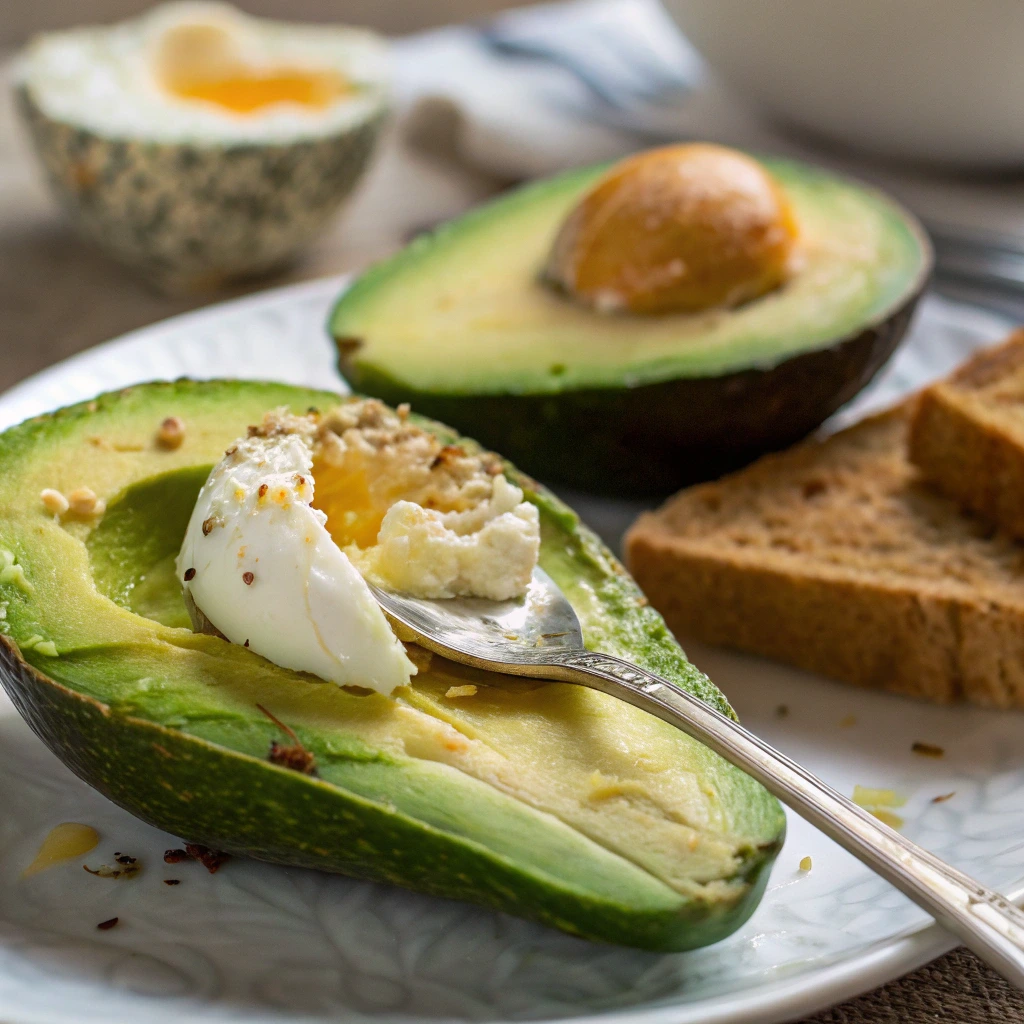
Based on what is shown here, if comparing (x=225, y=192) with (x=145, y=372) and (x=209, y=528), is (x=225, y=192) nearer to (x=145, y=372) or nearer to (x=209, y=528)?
(x=145, y=372)

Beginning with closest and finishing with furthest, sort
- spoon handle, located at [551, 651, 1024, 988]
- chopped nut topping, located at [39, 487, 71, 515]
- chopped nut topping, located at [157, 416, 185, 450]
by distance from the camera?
1. spoon handle, located at [551, 651, 1024, 988]
2. chopped nut topping, located at [39, 487, 71, 515]
3. chopped nut topping, located at [157, 416, 185, 450]

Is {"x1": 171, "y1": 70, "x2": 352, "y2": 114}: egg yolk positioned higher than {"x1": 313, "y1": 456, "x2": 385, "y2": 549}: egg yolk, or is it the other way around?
{"x1": 171, "y1": 70, "x2": 352, "y2": 114}: egg yolk

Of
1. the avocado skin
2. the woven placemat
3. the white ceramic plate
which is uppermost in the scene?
the avocado skin

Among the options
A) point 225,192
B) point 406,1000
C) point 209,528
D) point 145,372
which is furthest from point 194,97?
point 406,1000

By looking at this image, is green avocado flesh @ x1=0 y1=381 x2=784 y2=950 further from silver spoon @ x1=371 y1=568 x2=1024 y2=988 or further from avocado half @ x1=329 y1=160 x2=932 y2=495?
avocado half @ x1=329 y1=160 x2=932 y2=495

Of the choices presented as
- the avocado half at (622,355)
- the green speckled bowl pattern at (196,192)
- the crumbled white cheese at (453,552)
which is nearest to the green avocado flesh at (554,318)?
the avocado half at (622,355)

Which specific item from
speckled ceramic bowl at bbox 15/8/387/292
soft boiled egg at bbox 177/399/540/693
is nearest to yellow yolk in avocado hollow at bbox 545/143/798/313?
soft boiled egg at bbox 177/399/540/693
